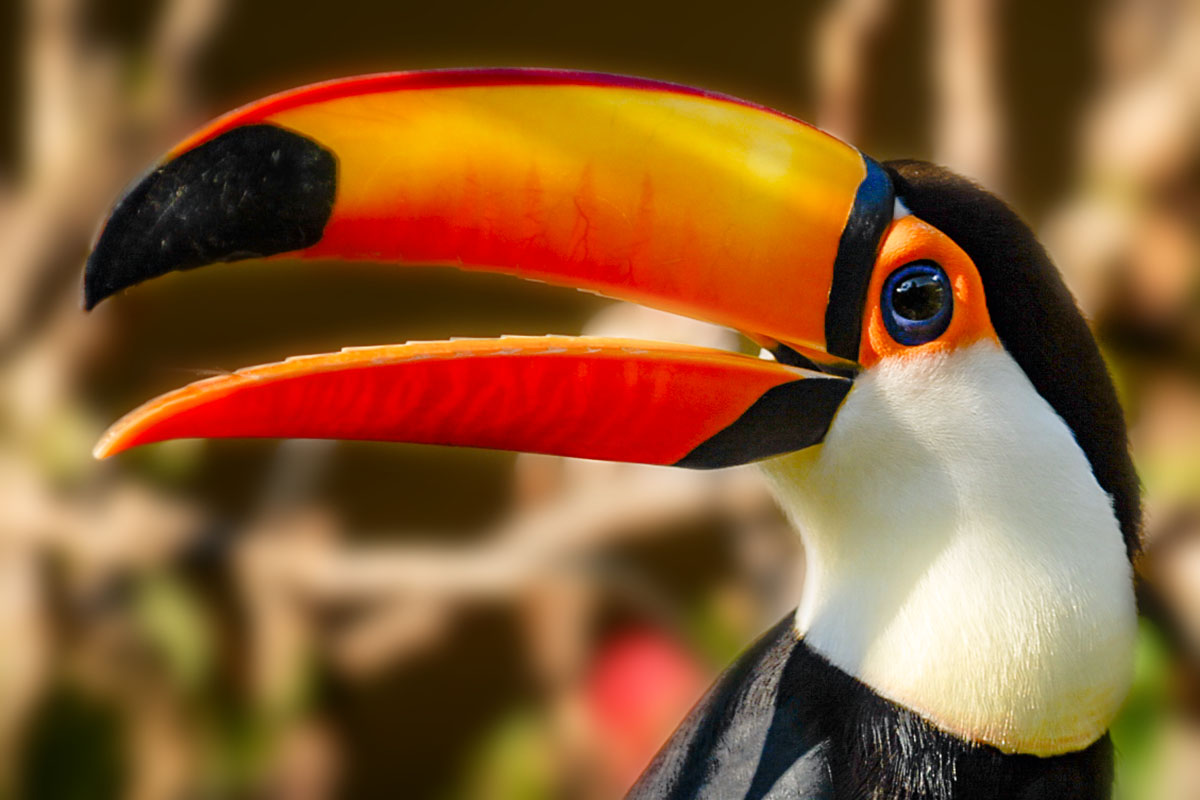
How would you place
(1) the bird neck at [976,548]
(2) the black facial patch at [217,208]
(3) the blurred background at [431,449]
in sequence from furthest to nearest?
(3) the blurred background at [431,449], (1) the bird neck at [976,548], (2) the black facial patch at [217,208]

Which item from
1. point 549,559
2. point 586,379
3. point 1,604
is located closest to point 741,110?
point 586,379

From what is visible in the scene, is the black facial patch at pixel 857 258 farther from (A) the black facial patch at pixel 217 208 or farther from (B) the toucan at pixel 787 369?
(A) the black facial patch at pixel 217 208

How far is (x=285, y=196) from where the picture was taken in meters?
0.87

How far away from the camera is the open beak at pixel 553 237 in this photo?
2.83 feet

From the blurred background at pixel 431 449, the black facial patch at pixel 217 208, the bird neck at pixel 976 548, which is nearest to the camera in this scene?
the black facial patch at pixel 217 208

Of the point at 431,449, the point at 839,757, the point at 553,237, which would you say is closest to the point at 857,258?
the point at 553,237

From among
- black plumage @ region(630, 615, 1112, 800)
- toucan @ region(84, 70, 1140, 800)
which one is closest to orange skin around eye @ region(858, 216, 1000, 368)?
toucan @ region(84, 70, 1140, 800)

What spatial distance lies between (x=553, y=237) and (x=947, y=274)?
286 millimetres

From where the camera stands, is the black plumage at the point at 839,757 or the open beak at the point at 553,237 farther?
the black plumage at the point at 839,757

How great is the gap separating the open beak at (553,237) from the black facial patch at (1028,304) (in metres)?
0.05

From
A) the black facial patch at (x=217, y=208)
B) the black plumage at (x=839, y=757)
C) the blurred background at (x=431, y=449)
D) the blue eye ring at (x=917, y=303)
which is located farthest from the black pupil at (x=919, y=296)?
the blurred background at (x=431, y=449)

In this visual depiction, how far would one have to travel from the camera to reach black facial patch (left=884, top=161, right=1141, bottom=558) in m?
0.95

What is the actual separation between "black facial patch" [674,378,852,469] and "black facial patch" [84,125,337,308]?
1.06 ft

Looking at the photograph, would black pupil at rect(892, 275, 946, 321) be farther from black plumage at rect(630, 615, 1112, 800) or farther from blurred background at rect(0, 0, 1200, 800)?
blurred background at rect(0, 0, 1200, 800)
